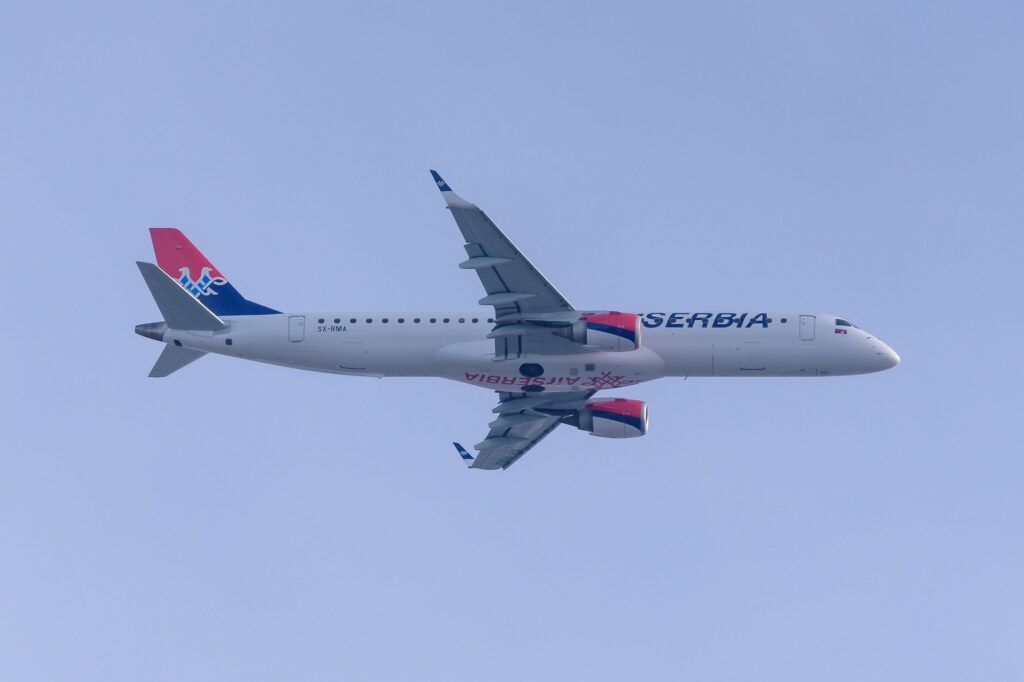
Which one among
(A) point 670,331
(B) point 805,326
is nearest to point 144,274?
(A) point 670,331

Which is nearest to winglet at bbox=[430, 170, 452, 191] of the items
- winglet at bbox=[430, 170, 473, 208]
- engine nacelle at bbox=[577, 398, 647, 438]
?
winglet at bbox=[430, 170, 473, 208]

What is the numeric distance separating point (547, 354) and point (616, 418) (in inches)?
354

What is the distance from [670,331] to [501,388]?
1045 centimetres

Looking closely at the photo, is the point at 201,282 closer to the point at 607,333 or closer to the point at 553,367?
the point at 553,367

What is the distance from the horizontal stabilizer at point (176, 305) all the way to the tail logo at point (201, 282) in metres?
3.41

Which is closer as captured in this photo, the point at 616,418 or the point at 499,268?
the point at 499,268

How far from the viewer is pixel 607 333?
82688 millimetres

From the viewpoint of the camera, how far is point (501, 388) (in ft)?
291

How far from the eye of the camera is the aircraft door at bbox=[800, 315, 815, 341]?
85562 mm

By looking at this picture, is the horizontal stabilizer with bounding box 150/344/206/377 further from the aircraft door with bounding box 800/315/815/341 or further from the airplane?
the aircraft door with bounding box 800/315/815/341

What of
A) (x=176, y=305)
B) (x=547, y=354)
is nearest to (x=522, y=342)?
(x=547, y=354)

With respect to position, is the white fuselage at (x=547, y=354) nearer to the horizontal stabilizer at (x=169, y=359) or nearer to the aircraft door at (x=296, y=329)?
the aircraft door at (x=296, y=329)

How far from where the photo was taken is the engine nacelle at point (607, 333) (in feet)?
271

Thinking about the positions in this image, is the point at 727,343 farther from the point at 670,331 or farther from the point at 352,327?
the point at 352,327
